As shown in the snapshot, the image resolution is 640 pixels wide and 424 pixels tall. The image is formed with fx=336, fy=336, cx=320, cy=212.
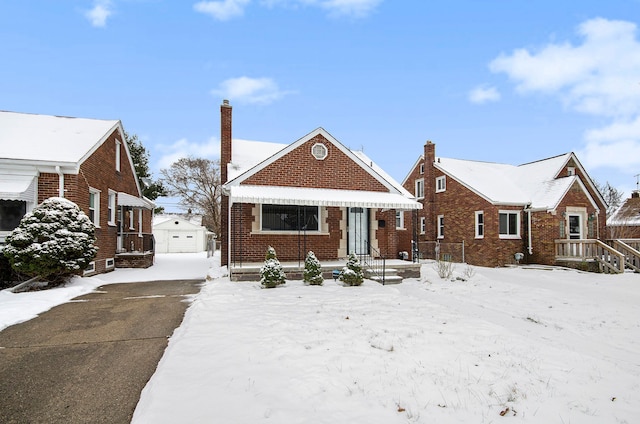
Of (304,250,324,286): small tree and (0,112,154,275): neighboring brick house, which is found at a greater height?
(0,112,154,275): neighboring brick house

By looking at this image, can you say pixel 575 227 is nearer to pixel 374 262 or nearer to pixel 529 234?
pixel 529 234

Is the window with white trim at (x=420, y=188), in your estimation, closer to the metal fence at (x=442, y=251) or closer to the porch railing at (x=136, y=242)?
the metal fence at (x=442, y=251)

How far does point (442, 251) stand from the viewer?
22125mm

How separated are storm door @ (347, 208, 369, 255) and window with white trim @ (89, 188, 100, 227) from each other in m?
10.4

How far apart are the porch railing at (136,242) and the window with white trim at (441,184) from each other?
1884 cm

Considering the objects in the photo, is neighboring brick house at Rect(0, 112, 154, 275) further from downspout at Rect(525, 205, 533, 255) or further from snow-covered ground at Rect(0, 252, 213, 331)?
downspout at Rect(525, 205, 533, 255)

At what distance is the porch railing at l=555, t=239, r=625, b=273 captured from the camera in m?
16.2

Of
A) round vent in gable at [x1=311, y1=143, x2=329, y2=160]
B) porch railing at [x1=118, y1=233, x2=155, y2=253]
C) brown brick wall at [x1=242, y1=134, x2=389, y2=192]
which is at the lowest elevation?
porch railing at [x1=118, y1=233, x2=155, y2=253]

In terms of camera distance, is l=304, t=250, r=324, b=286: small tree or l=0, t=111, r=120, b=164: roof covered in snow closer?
l=304, t=250, r=324, b=286: small tree

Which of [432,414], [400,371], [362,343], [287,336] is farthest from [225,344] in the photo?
[432,414]

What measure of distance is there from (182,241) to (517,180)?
33453 millimetres

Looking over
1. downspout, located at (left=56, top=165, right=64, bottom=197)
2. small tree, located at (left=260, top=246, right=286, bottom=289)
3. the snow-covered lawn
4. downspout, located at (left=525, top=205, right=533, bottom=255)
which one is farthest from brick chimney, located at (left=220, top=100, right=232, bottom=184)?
downspout, located at (left=525, top=205, right=533, bottom=255)

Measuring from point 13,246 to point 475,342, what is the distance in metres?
12.1

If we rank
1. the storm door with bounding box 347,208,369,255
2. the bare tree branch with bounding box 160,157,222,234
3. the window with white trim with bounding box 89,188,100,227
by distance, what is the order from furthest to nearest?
the bare tree branch with bounding box 160,157,222,234
the storm door with bounding box 347,208,369,255
the window with white trim with bounding box 89,188,100,227
